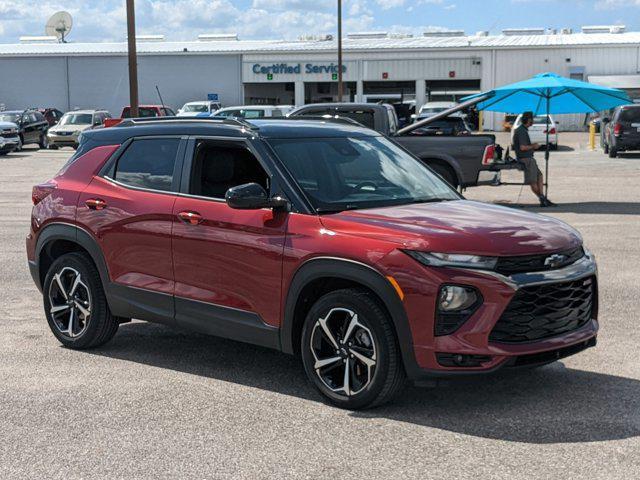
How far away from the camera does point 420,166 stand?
22.6 feet

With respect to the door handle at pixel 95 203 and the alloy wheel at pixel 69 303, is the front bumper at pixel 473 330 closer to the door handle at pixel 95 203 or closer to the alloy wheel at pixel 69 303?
the door handle at pixel 95 203

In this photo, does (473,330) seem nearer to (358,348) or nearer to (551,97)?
(358,348)

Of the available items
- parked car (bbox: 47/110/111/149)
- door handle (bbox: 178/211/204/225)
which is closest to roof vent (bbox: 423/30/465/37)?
parked car (bbox: 47/110/111/149)

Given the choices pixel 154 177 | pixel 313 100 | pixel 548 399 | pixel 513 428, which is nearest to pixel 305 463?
pixel 513 428

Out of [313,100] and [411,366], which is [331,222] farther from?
[313,100]

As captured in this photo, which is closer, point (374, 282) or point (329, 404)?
point (374, 282)

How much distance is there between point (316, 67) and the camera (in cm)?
6388

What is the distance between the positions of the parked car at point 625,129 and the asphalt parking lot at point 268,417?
24205mm

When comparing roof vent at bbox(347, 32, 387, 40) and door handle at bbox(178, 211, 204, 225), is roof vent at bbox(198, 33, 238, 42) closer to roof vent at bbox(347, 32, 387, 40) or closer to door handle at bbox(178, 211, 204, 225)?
roof vent at bbox(347, 32, 387, 40)

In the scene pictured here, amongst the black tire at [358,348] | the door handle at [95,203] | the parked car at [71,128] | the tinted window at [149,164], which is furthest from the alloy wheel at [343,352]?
the parked car at [71,128]

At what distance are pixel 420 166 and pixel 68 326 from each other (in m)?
2.90

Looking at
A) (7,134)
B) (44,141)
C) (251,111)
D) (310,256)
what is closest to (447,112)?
(310,256)

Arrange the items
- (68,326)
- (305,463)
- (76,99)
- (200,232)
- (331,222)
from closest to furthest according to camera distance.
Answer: (305,463), (331,222), (200,232), (68,326), (76,99)

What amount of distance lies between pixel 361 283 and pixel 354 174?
1199 millimetres
